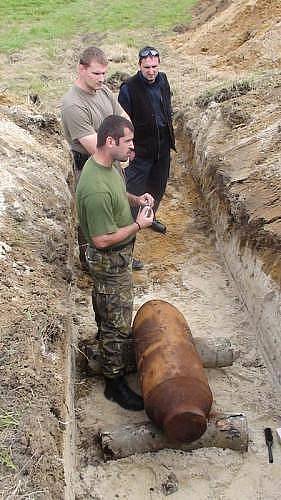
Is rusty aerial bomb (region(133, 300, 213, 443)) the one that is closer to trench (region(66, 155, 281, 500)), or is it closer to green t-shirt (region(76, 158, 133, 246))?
trench (region(66, 155, 281, 500))

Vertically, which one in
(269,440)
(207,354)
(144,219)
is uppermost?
(144,219)

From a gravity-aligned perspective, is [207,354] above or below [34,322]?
below

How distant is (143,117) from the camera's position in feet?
23.5

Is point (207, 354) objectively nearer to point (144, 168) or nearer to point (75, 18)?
point (144, 168)

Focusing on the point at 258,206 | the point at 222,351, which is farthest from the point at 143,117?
the point at 222,351

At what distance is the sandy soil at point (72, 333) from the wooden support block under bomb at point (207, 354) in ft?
0.58

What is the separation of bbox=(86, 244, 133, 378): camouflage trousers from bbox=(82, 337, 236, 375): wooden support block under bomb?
216 millimetres

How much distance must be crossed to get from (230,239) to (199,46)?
969 cm

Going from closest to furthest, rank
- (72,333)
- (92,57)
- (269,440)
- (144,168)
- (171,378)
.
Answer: (171,378) → (269,440) → (92,57) → (72,333) → (144,168)

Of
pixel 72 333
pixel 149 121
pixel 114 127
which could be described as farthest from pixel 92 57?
pixel 72 333

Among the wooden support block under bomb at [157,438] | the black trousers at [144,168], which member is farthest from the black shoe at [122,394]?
the black trousers at [144,168]

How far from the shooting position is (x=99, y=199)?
479 cm

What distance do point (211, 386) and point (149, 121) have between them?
3.28 metres

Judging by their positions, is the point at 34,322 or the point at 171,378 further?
the point at 34,322
